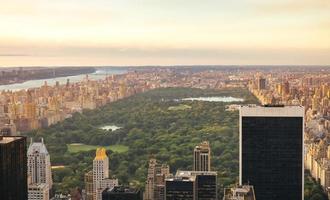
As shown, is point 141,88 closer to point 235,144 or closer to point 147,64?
point 147,64

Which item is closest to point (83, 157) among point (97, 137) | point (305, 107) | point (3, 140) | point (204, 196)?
point (97, 137)

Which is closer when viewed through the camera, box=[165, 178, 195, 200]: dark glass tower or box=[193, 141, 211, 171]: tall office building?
box=[165, 178, 195, 200]: dark glass tower

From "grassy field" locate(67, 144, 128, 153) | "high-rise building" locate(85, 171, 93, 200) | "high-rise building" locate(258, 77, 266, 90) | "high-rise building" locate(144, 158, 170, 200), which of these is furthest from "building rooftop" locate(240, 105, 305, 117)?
"grassy field" locate(67, 144, 128, 153)

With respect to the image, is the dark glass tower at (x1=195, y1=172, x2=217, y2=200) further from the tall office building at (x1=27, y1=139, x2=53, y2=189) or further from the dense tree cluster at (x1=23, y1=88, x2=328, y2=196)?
the tall office building at (x1=27, y1=139, x2=53, y2=189)

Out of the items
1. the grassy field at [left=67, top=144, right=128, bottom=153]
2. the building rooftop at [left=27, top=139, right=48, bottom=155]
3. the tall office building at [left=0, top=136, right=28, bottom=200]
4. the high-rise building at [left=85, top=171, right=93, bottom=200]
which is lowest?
the high-rise building at [left=85, top=171, right=93, bottom=200]

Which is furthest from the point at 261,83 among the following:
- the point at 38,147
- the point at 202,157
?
the point at 38,147

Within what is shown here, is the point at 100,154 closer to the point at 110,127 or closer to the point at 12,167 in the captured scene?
the point at 110,127
